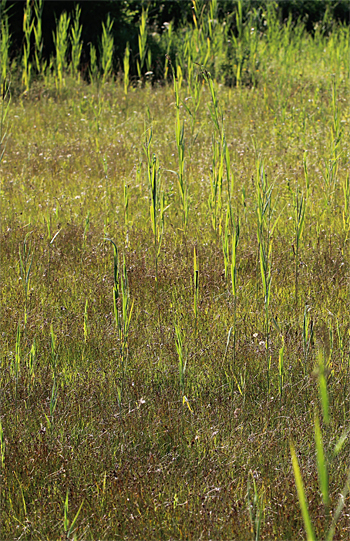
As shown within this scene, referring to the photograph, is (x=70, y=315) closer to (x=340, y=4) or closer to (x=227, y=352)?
(x=227, y=352)

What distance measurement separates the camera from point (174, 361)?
2.68 m

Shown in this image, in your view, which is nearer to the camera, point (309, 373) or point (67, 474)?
point (67, 474)

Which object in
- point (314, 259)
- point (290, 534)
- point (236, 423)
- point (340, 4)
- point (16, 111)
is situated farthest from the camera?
point (340, 4)

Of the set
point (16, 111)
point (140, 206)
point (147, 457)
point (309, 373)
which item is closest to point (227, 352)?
point (309, 373)

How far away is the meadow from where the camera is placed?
1897 millimetres

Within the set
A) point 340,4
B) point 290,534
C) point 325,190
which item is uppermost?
point 340,4

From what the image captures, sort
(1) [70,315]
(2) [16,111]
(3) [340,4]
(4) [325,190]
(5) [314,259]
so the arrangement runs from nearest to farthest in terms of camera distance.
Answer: (1) [70,315] < (5) [314,259] < (4) [325,190] < (2) [16,111] < (3) [340,4]

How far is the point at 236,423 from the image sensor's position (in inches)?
90.0

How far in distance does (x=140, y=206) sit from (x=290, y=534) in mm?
3271

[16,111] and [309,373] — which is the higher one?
[16,111]

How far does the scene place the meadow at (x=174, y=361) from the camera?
1.90m

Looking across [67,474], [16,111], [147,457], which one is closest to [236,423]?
[147,457]

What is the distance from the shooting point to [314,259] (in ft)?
11.9

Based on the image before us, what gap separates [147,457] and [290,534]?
0.58 meters
